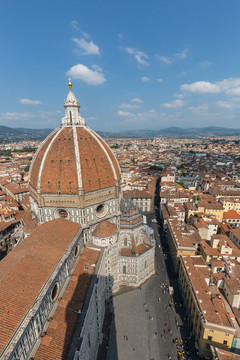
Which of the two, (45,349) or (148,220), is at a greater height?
(45,349)

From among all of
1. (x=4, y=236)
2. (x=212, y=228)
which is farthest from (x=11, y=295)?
(x=212, y=228)

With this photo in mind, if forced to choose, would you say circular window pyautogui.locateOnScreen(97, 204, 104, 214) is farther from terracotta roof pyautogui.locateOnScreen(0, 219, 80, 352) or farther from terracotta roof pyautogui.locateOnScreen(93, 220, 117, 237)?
terracotta roof pyautogui.locateOnScreen(0, 219, 80, 352)

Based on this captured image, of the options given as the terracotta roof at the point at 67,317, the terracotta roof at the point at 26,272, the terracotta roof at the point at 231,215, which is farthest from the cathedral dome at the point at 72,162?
the terracotta roof at the point at 231,215

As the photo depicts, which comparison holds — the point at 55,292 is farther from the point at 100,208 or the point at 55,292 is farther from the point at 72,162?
Answer: the point at 72,162

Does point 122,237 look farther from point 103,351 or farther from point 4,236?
Answer: point 4,236

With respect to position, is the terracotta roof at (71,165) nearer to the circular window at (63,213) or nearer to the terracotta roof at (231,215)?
the circular window at (63,213)

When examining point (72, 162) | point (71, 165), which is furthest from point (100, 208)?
point (72, 162)
